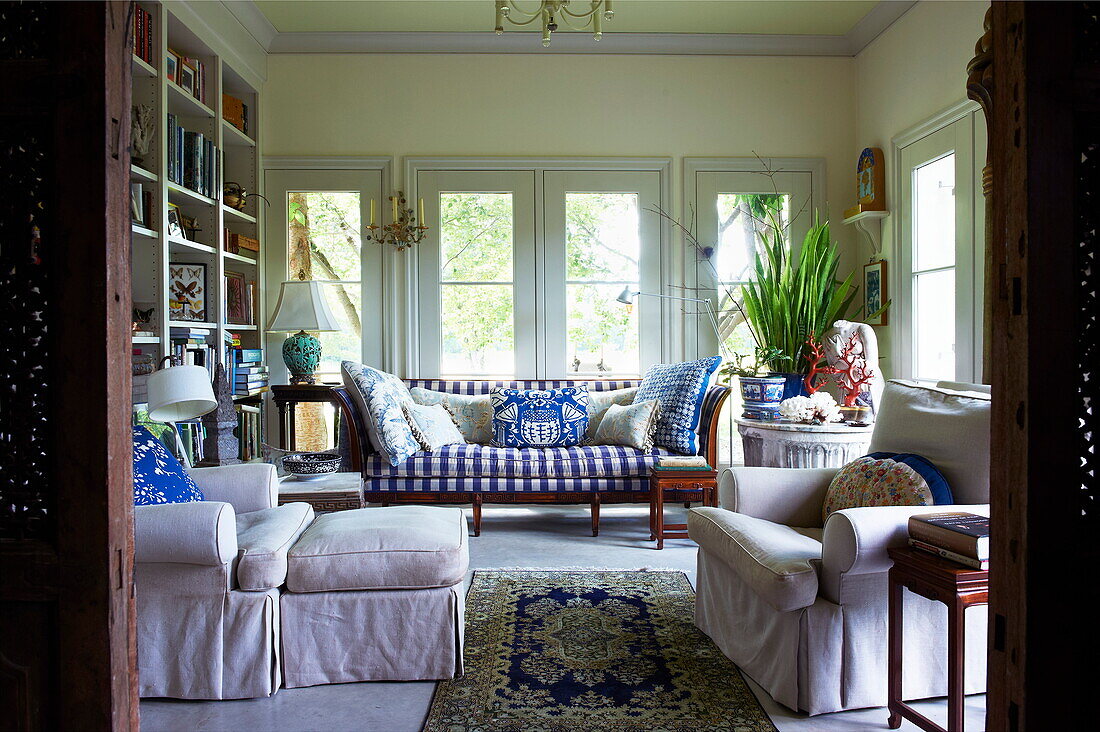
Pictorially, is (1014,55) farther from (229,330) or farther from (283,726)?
A: (229,330)

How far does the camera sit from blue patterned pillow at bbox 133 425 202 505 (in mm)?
2412

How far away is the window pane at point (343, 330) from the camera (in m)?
5.47

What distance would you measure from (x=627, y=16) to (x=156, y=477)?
4.05 meters

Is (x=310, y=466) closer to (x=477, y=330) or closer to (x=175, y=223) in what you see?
(x=175, y=223)

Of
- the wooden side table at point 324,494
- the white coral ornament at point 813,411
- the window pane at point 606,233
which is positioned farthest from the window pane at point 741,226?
the wooden side table at point 324,494

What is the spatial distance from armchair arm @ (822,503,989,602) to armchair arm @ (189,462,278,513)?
1.97 metres

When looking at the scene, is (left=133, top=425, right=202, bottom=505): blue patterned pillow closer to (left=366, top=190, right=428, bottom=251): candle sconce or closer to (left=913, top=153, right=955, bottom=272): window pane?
(left=366, top=190, right=428, bottom=251): candle sconce

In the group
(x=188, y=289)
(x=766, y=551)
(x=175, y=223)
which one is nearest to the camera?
(x=766, y=551)

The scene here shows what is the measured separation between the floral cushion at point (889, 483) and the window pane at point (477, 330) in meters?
3.09

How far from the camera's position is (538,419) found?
4742 mm

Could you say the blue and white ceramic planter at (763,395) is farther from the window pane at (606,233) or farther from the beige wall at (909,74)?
the window pane at (606,233)

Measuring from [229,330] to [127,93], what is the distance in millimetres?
4180

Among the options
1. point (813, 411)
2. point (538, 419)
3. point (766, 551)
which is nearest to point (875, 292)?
point (813, 411)

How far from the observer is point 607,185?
543cm
